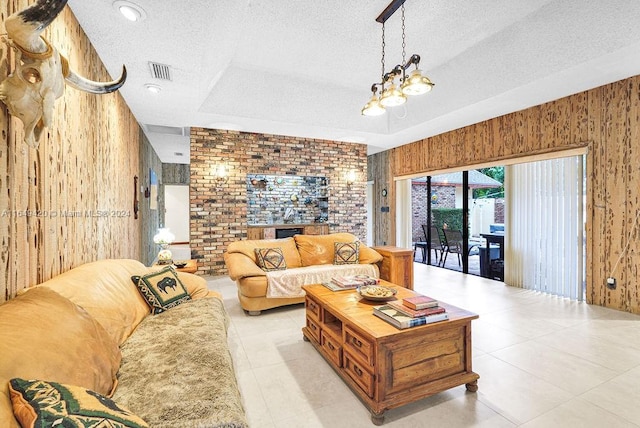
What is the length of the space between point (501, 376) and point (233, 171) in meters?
5.11

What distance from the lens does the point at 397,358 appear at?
1758mm

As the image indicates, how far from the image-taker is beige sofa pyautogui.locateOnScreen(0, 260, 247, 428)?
1021 millimetres

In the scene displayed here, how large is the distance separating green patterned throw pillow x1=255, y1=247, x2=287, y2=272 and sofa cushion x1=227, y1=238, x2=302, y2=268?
0.11 metres

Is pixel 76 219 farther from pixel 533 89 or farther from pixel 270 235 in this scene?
pixel 533 89

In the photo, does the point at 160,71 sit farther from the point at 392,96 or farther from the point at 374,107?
the point at 392,96

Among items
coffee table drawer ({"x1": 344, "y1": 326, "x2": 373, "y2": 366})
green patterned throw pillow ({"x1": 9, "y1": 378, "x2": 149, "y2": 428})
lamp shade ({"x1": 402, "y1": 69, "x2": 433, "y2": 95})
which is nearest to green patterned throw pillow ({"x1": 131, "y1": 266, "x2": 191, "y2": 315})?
coffee table drawer ({"x1": 344, "y1": 326, "x2": 373, "y2": 366})

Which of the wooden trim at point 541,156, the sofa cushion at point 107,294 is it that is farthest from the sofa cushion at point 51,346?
the wooden trim at point 541,156

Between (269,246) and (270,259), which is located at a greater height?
(269,246)

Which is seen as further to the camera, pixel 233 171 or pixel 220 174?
pixel 233 171

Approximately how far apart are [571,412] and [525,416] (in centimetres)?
30

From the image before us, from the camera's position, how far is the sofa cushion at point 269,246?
12.8ft

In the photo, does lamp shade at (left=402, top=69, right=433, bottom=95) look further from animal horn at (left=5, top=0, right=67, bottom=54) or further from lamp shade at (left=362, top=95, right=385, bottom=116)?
animal horn at (left=5, top=0, right=67, bottom=54)

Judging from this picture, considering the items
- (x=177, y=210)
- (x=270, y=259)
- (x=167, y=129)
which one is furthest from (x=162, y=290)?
(x=177, y=210)

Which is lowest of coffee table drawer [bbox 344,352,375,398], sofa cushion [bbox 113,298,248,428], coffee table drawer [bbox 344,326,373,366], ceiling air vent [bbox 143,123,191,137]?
coffee table drawer [bbox 344,352,375,398]
